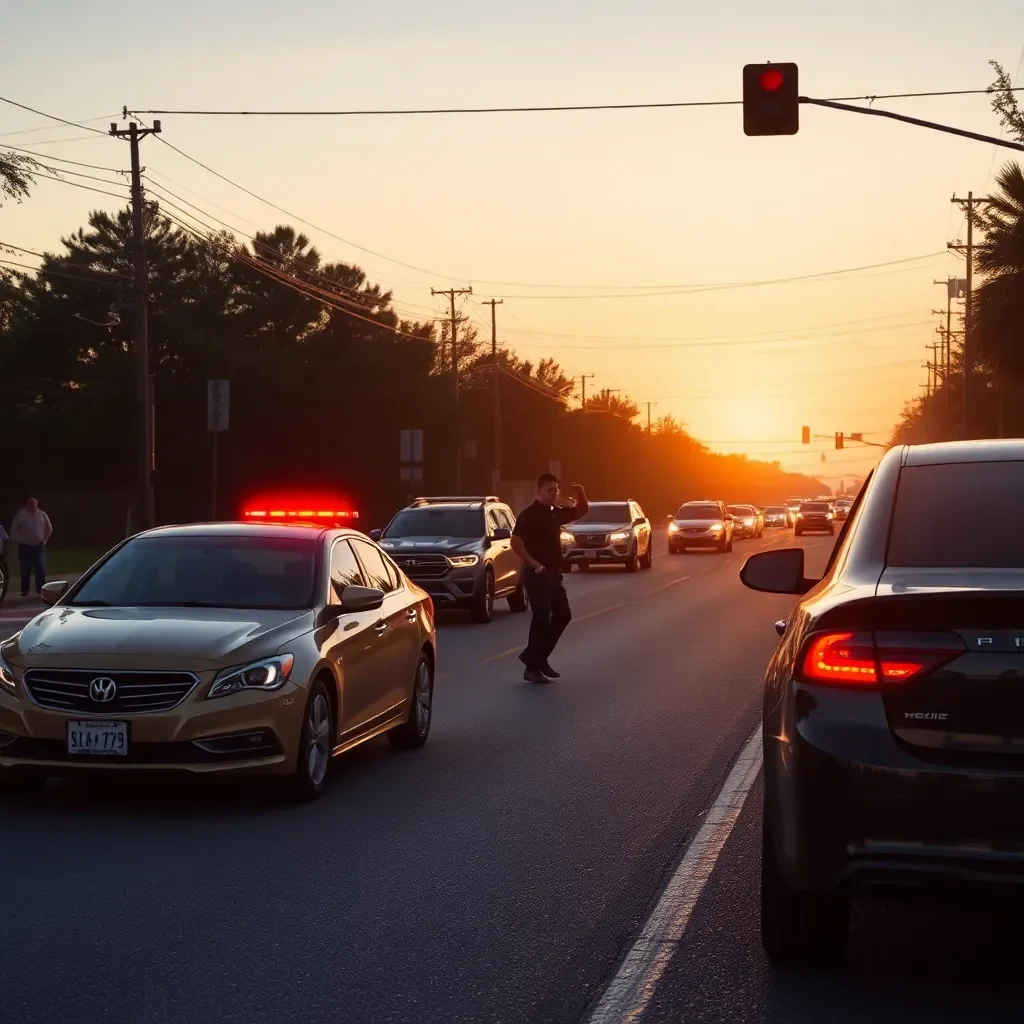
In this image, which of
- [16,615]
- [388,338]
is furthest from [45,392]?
[16,615]

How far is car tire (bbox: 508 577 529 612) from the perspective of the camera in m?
27.3

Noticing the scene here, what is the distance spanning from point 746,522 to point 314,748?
6699 cm

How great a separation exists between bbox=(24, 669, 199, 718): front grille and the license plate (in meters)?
0.06

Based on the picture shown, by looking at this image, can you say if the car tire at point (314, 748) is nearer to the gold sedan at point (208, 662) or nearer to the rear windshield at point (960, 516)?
the gold sedan at point (208, 662)

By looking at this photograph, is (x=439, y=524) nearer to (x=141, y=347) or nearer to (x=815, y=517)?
(x=141, y=347)

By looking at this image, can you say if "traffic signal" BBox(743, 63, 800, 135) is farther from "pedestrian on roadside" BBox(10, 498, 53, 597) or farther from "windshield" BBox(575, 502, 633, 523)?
"windshield" BBox(575, 502, 633, 523)

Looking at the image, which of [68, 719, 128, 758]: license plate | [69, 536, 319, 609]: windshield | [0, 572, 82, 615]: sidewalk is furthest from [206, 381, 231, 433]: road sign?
[68, 719, 128, 758]: license plate

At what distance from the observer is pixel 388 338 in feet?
262

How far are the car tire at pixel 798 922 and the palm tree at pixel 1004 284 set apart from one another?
3448 centimetres

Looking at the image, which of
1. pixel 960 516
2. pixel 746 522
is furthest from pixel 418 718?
pixel 746 522

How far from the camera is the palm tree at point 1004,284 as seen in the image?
128 feet

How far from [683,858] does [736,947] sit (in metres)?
1.68

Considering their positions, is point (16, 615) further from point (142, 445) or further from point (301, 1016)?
point (301, 1016)

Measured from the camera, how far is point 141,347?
39219 mm
